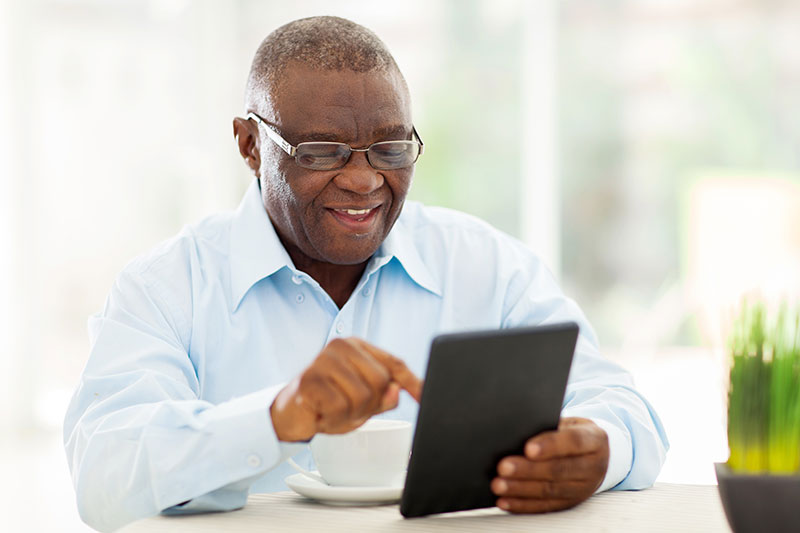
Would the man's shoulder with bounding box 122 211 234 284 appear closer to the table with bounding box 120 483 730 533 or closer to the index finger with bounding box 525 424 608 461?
the table with bounding box 120 483 730 533

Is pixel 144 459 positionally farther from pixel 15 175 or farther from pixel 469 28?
pixel 469 28

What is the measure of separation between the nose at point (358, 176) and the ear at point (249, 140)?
0.28 metres

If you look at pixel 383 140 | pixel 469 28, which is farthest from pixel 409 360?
pixel 469 28

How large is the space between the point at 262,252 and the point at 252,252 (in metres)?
0.02

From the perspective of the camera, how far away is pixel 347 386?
1.13 metres

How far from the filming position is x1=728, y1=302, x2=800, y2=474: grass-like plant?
0.88 metres

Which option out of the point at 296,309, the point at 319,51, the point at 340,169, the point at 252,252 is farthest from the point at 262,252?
the point at 319,51

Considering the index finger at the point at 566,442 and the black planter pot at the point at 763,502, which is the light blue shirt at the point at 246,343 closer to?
the index finger at the point at 566,442

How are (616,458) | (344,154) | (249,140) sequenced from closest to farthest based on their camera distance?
(616,458), (344,154), (249,140)

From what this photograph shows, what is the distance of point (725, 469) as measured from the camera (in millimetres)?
909

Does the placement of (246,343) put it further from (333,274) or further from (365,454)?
(365,454)

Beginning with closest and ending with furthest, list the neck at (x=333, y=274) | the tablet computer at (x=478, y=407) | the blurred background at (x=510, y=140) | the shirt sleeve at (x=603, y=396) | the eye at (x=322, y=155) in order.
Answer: the tablet computer at (x=478, y=407)
the shirt sleeve at (x=603, y=396)
the eye at (x=322, y=155)
the neck at (x=333, y=274)
the blurred background at (x=510, y=140)

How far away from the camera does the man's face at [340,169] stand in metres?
1.72

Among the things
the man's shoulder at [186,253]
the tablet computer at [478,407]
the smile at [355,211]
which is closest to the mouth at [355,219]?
the smile at [355,211]
